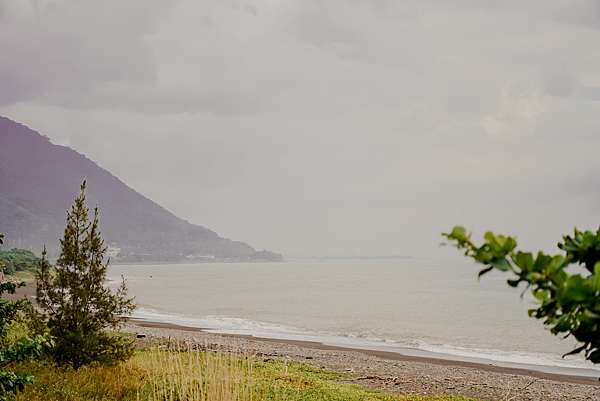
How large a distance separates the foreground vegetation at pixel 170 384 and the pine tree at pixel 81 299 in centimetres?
43

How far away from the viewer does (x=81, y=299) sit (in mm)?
14781

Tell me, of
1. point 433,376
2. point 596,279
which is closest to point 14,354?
point 596,279

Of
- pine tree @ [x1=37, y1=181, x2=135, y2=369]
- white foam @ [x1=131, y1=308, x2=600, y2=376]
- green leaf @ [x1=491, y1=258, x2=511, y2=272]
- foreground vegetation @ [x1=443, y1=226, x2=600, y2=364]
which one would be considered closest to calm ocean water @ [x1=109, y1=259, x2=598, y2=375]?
white foam @ [x1=131, y1=308, x2=600, y2=376]

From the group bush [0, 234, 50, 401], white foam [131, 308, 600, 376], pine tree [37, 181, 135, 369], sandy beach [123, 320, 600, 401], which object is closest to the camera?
bush [0, 234, 50, 401]

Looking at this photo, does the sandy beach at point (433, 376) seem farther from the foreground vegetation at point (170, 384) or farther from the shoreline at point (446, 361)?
the foreground vegetation at point (170, 384)

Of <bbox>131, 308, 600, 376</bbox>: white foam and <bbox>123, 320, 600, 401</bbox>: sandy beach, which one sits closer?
<bbox>123, 320, 600, 401</bbox>: sandy beach

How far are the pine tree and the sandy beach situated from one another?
368 cm

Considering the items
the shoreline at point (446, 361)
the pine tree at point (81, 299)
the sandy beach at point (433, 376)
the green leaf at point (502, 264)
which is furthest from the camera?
the shoreline at point (446, 361)

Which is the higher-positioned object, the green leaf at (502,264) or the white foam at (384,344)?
the green leaf at (502,264)

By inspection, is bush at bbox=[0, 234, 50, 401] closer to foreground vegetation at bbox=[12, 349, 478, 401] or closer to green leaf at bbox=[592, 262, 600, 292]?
foreground vegetation at bbox=[12, 349, 478, 401]

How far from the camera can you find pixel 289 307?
81375mm

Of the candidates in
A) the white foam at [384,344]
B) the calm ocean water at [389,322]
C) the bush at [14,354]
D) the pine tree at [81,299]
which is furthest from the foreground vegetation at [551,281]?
the calm ocean water at [389,322]

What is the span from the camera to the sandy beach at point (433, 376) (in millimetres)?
23031

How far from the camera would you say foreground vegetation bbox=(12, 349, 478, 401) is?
10227 mm
